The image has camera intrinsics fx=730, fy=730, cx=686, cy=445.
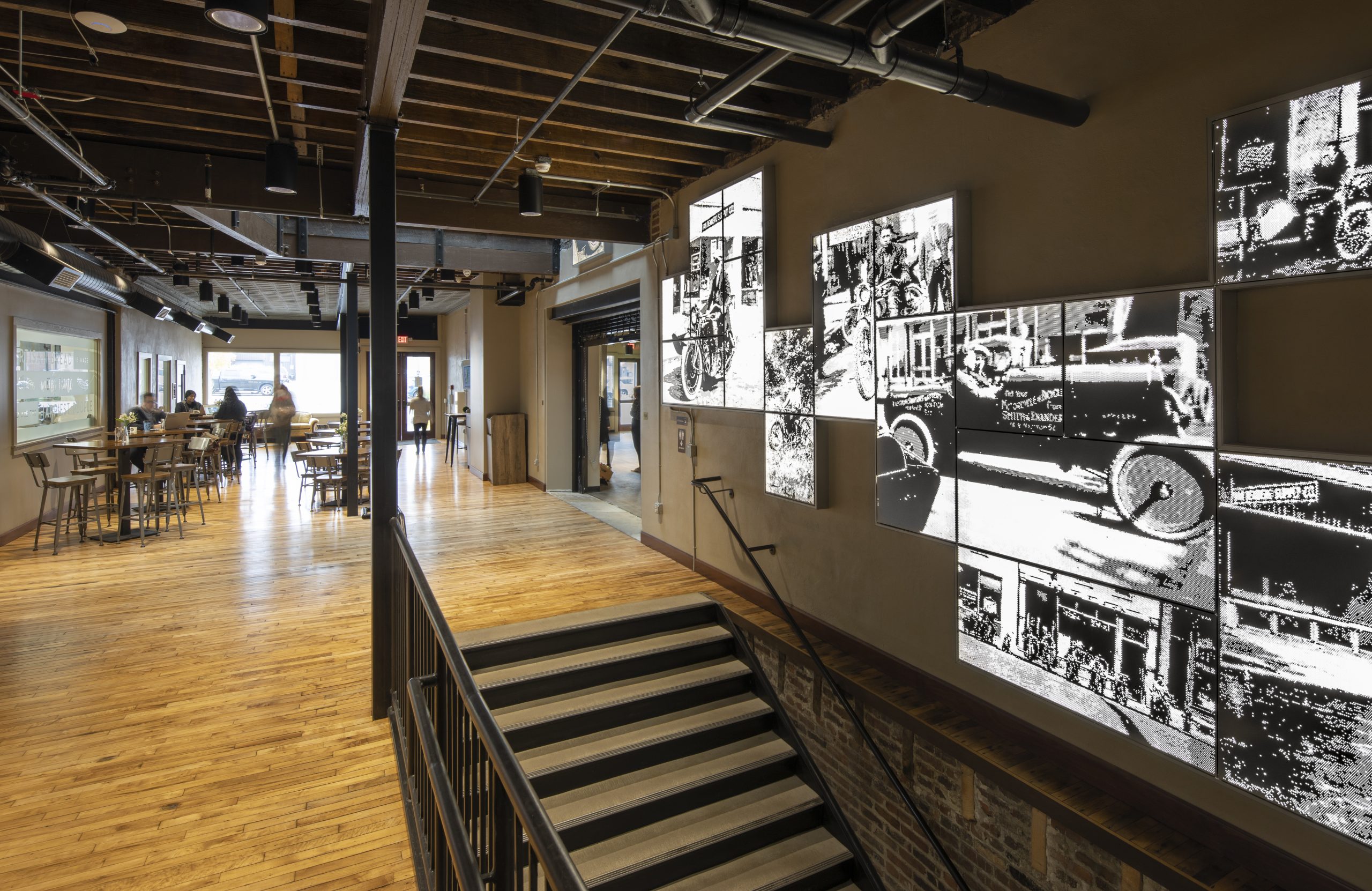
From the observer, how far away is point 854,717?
4113mm

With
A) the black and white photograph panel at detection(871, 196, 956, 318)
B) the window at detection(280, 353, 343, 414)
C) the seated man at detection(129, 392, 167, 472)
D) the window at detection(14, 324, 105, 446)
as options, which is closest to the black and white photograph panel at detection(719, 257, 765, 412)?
the black and white photograph panel at detection(871, 196, 956, 318)

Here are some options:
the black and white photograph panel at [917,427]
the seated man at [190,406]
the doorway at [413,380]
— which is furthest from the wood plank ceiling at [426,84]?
the doorway at [413,380]

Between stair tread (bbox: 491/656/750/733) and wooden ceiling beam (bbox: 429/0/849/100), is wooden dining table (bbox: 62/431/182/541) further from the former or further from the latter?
wooden ceiling beam (bbox: 429/0/849/100)

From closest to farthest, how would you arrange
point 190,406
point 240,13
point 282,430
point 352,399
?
point 240,13
point 352,399
point 190,406
point 282,430

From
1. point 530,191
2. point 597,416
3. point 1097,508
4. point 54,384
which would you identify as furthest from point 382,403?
point 54,384

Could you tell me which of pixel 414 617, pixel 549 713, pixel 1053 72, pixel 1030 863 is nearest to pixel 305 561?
pixel 549 713

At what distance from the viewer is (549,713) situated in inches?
173

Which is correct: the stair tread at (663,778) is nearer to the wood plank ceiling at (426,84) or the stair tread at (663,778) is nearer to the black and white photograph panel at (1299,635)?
the black and white photograph panel at (1299,635)

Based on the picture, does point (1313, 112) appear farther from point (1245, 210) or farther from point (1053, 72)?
point (1053, 72)

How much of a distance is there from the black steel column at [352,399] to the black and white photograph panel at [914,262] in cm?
753

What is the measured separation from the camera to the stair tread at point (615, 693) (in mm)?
4348

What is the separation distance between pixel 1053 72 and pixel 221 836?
502cm

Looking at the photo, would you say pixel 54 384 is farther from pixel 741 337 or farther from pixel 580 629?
pixel 741 337

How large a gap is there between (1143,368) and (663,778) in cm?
330
